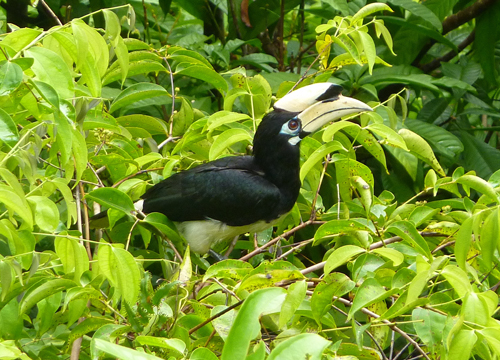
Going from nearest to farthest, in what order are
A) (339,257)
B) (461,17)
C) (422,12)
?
(339,257) → (422,12) → (461,17)

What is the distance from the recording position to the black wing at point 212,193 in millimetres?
2150

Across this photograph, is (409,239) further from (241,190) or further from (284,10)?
(284,10)

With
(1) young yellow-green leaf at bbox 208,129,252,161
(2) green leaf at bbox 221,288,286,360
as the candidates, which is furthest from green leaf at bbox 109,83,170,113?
(2) green leaf at bbox 221,288,286,360

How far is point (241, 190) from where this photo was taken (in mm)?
2170

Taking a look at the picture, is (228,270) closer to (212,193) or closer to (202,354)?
(202,354)

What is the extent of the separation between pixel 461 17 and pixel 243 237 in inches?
54.4

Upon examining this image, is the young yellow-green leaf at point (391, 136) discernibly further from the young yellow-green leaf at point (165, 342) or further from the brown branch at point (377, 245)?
the young yellow-green leaf at point (165, 342)

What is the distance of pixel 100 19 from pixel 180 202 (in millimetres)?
1032

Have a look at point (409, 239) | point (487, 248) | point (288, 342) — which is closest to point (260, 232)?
point (409, 239)

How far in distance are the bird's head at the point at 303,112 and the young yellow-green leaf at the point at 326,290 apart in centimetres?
74

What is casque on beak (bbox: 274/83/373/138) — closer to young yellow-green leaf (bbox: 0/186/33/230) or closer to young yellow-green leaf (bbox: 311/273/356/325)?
young yellow-green leaf (bbox: 311/273/356/325)

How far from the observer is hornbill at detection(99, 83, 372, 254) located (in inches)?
82.4

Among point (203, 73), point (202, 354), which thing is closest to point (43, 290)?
point (202, 354)

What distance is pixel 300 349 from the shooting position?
2.65 ft
